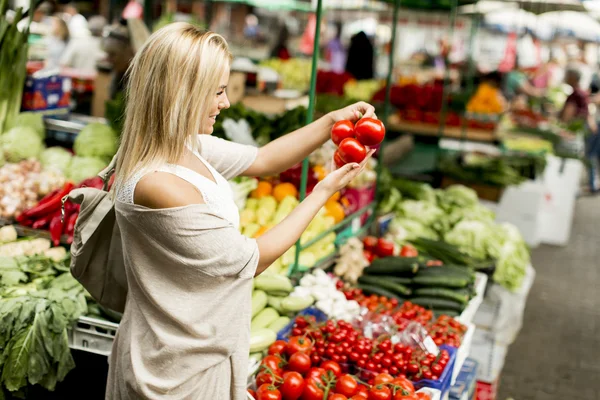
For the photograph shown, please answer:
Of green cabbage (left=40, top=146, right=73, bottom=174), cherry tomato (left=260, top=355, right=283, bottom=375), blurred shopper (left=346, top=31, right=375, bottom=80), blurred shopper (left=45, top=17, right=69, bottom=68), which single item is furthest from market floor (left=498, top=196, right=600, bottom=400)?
blurred shopper (left=45, top=17, right=69, bottom=68)

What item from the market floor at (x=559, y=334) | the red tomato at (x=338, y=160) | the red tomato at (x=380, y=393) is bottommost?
the market floor at (x=559, y=334)

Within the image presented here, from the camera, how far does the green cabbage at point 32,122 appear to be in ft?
16.0

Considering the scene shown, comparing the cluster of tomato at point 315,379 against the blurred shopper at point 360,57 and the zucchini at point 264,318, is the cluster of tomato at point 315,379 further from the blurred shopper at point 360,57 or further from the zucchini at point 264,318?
the blurred shopper at point 360,57

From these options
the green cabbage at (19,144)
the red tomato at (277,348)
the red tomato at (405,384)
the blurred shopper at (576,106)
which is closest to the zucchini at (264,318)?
the red tomato at (277,348)

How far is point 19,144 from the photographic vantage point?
4598 mm

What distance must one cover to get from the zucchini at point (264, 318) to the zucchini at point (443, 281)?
1.13 metres

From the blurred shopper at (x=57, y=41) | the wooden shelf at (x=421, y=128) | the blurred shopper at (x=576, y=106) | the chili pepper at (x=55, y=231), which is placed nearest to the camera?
the chili pepper at (x=55, y=231)

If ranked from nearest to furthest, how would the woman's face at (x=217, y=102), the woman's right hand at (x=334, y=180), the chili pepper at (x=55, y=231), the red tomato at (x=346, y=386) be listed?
the woman's face at (x=217, y=102), the woman's right hand at (x=334, y=180), the red tomato at (x=346, y=386), the chili pepper at (x=55, y=231)

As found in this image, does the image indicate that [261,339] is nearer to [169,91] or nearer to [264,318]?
[264,318]

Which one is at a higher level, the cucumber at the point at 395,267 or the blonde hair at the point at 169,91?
the blonde hair at the point at 169,91

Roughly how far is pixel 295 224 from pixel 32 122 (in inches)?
133

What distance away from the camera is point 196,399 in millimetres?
2211

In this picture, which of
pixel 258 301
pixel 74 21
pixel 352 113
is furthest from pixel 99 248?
pixel 74 21

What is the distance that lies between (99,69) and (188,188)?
6849 millimetres
